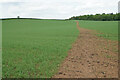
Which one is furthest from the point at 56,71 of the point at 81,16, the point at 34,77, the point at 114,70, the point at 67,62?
the point at 81,16

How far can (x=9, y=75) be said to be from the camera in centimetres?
755

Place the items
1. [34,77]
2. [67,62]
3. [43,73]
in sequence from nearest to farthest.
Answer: [34,77]
[43,73]
[67,62]

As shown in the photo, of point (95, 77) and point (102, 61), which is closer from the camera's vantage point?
point (95, 77)

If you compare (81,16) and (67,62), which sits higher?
(81,16)

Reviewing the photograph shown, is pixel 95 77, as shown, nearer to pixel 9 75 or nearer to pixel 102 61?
pixel 102 61

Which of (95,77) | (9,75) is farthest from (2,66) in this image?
(95,77)

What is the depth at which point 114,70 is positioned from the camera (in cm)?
841

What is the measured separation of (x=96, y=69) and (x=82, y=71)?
913 mm

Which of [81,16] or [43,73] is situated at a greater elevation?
[81,16]

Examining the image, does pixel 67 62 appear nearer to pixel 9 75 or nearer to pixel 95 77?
pixel 95 77

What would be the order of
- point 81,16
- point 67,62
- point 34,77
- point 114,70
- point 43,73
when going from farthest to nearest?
point 81,16, point 67,62, point 114,70, point 43,73, point 34,77

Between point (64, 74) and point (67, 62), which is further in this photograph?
point (67, 62)

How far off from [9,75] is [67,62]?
12.4 ft

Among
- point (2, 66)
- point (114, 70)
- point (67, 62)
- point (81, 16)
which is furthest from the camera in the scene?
point (81, 16)
